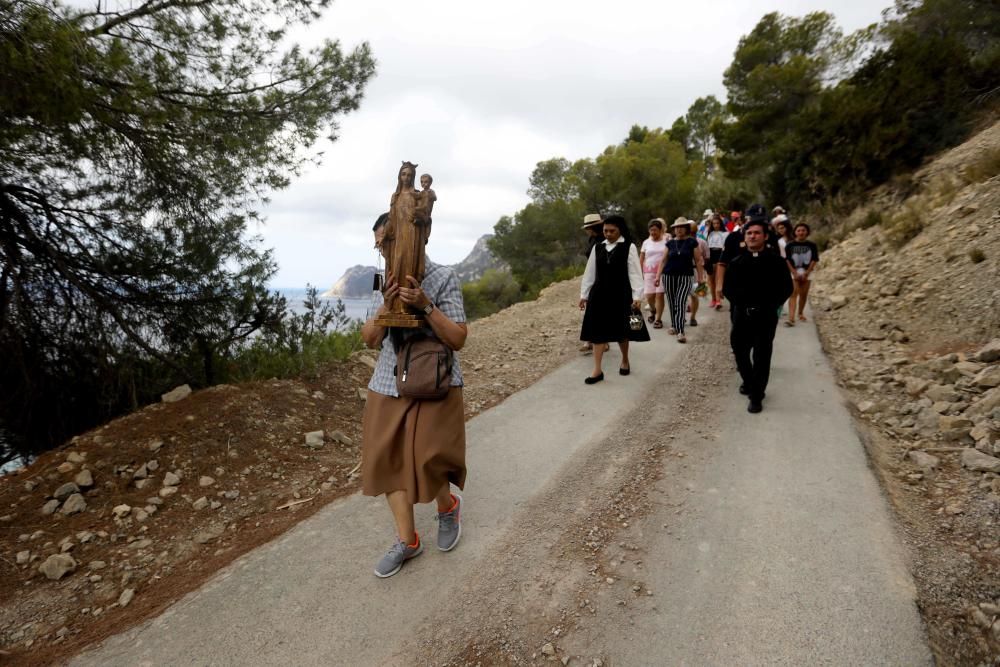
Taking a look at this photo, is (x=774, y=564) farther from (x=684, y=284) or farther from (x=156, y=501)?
(x=684, y=284)

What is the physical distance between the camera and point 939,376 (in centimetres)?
447

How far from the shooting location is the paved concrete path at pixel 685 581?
2.05m

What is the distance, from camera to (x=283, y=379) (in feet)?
16.6

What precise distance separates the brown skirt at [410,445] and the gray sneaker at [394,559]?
31 cm

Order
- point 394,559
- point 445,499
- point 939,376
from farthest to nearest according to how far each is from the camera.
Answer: point 939,376 → point 445,499 → point 394,559

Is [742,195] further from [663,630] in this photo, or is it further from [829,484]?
[663,630]

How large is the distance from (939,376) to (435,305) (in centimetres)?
486

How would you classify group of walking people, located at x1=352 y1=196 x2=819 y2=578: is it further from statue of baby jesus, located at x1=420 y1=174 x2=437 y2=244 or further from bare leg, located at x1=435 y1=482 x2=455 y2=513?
statue of baby jesus, located at x1=420 y1=174 x2=437 y2=244

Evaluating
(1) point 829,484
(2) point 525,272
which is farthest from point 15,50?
(2) point 525,272

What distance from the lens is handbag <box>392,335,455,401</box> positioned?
236cm

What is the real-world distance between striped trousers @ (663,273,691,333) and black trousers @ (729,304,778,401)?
2394mm

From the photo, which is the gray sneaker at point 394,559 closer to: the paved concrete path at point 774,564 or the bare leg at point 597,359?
Result: the paved concrete path at point 774,564

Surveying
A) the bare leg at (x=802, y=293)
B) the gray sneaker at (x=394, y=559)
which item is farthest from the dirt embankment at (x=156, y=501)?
the bare leg at (x=802, y=293)

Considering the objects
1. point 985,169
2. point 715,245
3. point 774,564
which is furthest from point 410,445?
point 985,169
